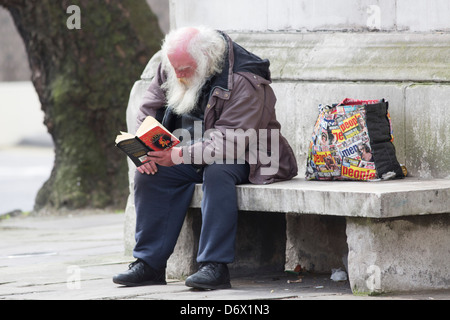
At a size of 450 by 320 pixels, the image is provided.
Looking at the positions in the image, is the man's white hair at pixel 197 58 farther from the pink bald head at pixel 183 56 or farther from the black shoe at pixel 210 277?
the black shoe at pixel 210 277

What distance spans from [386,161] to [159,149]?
1.16 metres

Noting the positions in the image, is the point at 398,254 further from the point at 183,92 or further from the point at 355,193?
the point at 183,92

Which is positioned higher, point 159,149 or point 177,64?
point 177,64

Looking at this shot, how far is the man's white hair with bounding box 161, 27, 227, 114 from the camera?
5273mm

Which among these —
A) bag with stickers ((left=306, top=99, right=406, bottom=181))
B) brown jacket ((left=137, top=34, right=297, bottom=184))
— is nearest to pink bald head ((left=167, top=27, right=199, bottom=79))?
brown jacket ((left=137, top=34, right=297, bottom=184))

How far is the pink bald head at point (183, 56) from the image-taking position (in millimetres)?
5266

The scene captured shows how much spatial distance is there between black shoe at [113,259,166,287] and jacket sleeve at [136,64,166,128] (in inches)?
31.5

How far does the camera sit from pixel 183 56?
5.26 meters

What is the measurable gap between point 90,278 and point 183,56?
1.37 meters

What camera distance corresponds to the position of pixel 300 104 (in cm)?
588
